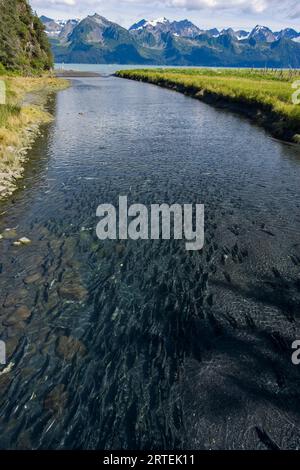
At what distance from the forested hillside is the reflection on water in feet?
267

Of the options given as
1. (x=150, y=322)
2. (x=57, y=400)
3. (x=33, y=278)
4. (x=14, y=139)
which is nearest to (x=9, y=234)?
(x=33, y=278)

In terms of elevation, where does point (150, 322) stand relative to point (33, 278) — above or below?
below

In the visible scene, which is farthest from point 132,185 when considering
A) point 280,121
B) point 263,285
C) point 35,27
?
point 35,27

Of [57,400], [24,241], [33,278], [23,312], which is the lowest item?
[57,400]

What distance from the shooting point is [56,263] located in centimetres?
1518

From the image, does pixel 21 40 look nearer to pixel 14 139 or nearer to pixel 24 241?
pixel 14 139

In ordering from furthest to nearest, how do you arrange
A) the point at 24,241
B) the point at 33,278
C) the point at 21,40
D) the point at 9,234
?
1. the point at 21,40
2. the point at 9,234
3. the point at 24,241
4. the point at 33,278

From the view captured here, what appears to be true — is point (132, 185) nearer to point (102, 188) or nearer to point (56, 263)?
point (102, 188)

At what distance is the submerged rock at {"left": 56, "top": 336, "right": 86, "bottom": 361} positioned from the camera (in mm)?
10547

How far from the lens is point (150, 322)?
1202 cm

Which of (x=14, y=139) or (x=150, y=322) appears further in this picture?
(x=14, y=139)

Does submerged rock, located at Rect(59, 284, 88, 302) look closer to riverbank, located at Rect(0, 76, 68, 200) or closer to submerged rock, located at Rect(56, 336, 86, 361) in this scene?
submerged rock, located at Rect(56, 336, 86, 361)

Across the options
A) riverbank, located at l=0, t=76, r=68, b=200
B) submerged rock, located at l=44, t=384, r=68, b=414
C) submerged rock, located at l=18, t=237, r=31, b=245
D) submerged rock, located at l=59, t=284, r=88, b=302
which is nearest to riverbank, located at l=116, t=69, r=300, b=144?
riverbank, located at l=0, t=76, r=68, b=200

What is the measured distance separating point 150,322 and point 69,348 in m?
3.06
